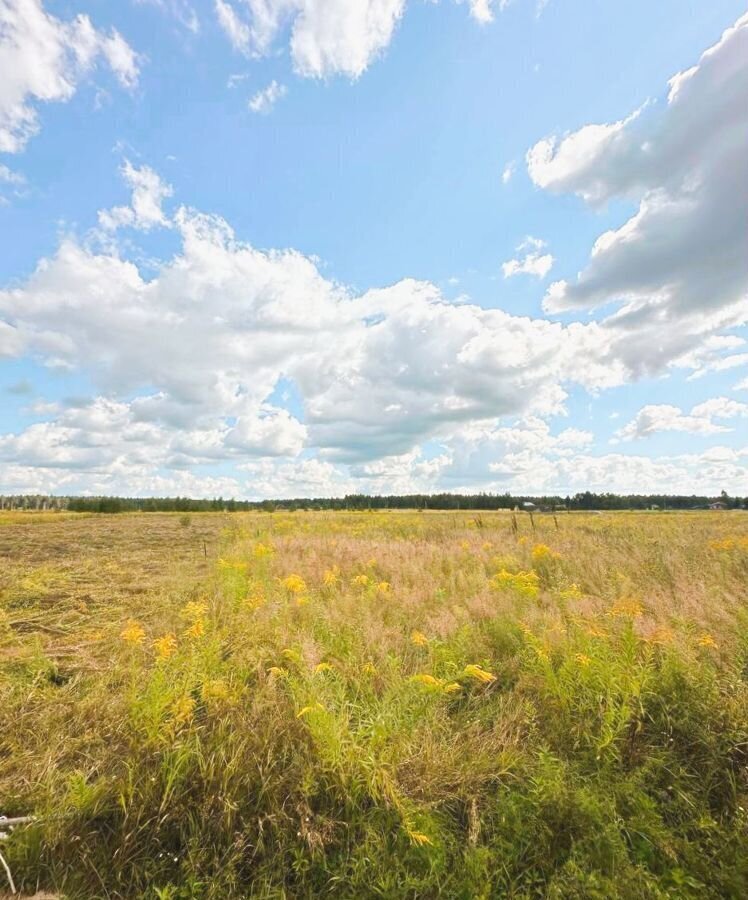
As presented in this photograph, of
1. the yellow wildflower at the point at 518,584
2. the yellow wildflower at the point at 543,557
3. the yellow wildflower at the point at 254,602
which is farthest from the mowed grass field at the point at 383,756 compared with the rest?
the yellow wildflower at the point at 543,557

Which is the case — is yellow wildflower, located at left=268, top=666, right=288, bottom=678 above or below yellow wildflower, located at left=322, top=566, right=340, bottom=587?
below

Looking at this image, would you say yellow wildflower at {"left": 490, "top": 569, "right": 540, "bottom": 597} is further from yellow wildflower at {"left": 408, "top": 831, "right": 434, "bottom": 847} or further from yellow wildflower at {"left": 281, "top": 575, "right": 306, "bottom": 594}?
yellow wildflower at {"left": 408, "top": 831, "right": 434, "bottom": 847}

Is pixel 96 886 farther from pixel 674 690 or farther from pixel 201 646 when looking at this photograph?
pixel 674 690

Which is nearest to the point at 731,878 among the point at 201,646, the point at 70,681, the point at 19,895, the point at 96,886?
the point at 96,886

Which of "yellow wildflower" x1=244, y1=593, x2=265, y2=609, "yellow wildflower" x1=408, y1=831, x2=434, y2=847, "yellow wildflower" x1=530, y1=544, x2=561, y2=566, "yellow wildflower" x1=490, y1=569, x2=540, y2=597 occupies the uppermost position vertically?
"yellow wildflower" x1=530, y1=544, x2=561, y2=566

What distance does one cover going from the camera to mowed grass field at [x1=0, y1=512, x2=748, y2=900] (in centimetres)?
241

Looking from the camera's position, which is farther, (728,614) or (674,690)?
(728,614)

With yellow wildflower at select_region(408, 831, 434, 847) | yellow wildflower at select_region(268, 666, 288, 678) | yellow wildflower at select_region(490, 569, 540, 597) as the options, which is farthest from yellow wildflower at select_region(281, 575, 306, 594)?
yellow wildflower at select_region(408, 831, 434, 847)

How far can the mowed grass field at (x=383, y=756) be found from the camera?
7.92 feet

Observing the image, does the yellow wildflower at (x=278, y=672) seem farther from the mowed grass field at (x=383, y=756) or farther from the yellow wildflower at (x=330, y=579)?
the yellow wildflower at (x=330, y=579)

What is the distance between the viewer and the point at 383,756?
2875mm

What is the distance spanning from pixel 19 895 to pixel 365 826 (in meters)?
1.81

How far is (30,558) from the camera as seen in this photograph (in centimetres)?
1099

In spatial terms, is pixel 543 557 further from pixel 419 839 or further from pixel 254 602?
pixel 419 839
